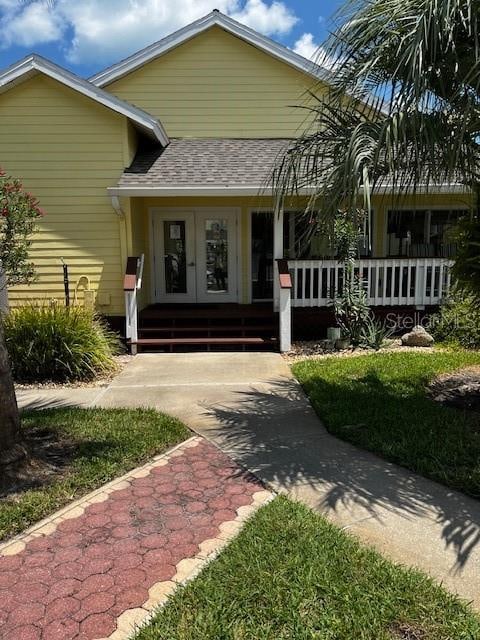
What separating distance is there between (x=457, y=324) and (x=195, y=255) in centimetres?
587

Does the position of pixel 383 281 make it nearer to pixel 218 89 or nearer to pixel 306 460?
pixel 218 89

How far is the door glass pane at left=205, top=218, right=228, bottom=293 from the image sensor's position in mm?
11953

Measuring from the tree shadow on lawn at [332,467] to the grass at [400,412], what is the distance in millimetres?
83

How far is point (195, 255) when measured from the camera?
12.0 meters

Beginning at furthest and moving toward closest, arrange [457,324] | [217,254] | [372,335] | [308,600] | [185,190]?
[217,254]
[457,324]
[185,190]
[372,335]
[308,600]

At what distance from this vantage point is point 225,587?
9.30 feet

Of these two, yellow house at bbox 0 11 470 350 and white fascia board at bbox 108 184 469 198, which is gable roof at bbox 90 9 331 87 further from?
white fascia board at bbox 108 184 469 198

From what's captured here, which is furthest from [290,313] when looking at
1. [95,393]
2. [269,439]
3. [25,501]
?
[25,501]

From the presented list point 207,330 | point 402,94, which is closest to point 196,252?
point 207,330

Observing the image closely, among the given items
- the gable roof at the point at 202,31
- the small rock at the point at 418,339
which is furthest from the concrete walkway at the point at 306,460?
the gable roof at the point at 202,31

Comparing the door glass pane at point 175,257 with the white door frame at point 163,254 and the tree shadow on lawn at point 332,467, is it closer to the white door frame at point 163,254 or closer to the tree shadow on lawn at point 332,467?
the white door frame at point 163,254

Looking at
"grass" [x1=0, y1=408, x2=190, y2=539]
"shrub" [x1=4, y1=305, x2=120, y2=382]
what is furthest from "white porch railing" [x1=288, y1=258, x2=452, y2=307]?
"grass" [x1=0, y1=408, x2=190, y2=539]

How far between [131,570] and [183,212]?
31.7 feet

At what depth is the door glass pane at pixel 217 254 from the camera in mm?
11953
